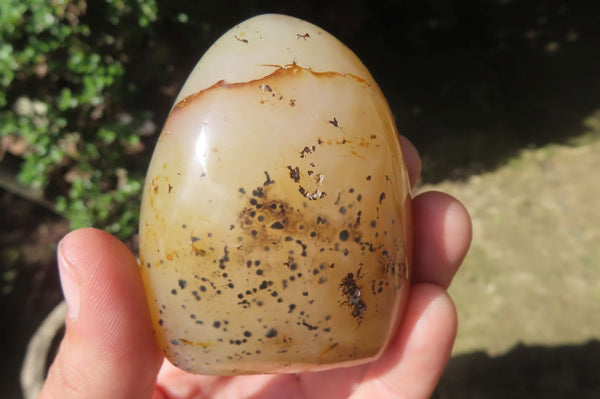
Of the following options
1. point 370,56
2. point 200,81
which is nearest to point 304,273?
point 200,81

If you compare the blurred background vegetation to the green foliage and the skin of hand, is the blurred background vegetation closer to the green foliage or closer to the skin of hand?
the green foliage

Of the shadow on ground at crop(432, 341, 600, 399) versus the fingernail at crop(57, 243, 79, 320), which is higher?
the fingernail at crop(57, 243, 79, 320)

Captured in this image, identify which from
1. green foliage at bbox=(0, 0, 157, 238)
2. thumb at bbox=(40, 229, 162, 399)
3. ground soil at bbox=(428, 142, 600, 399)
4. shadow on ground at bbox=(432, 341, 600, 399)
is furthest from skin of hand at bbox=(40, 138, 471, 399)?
green foliage at bbox=(0, 0, 157, 238)

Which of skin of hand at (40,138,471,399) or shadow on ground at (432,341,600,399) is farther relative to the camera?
shadow on ground at (432,341,600,399)

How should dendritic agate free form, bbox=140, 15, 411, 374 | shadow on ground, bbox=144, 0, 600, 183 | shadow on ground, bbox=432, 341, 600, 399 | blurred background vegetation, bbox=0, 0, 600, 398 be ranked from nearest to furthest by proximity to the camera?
dendritic agate free form, bbox=140, 15, 411, 374 < shadow on ground, bbox=432, 341, 600, 399 < blurred background vegetation, bbox=0, 0, 600, 398 < shadow on ground, bbox=144, 0, 600, 183

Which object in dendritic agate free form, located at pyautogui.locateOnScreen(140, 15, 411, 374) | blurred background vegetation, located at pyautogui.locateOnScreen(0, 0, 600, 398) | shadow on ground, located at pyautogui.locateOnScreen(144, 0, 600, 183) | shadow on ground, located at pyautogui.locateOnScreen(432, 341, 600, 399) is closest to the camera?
dendritic agate free form, located at pyautogui.locateOnScreen(140, 15, 411, 374)

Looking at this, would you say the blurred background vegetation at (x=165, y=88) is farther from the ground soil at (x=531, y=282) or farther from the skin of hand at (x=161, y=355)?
the skin of hand at (x=161, y=355)

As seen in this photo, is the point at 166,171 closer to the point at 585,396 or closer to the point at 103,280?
the point at 103,280
